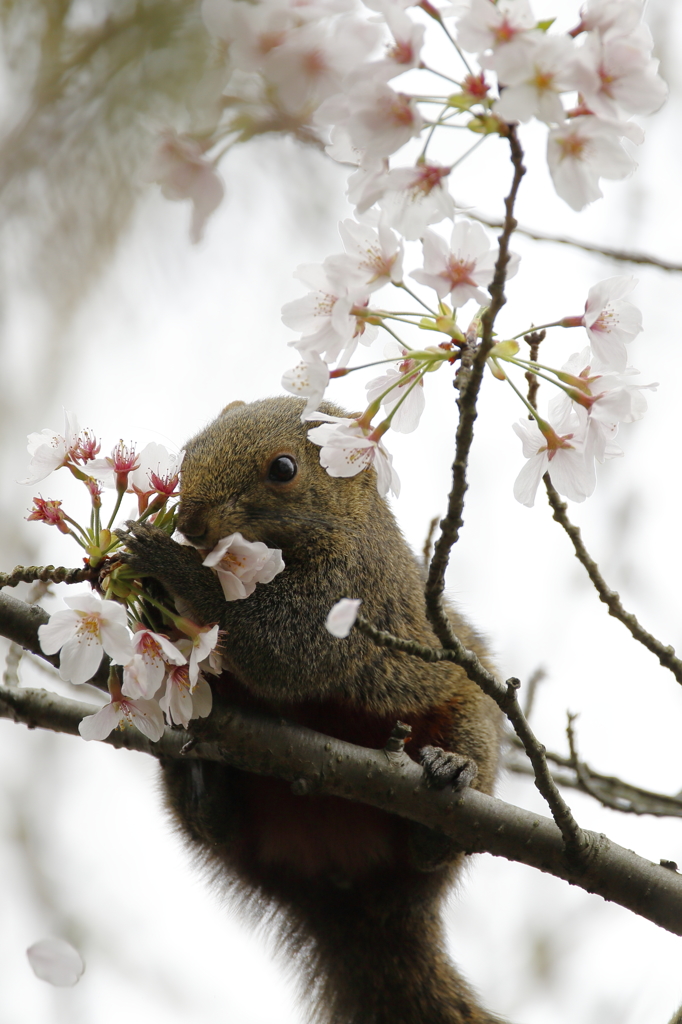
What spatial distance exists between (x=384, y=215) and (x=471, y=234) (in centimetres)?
25

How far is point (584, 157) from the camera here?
1611mm

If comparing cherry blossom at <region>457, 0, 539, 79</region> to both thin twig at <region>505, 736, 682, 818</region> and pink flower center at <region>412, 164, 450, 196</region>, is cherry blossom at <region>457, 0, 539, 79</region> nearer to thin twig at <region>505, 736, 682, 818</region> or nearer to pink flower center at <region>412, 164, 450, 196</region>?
pink flower center at <region>412, 164, 450, 196</region>

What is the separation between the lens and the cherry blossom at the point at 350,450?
229 cm

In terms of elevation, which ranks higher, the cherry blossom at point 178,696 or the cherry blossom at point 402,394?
the cherry blossom at point 402,394

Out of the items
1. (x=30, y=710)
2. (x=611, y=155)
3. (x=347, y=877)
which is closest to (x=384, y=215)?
(x=611, y=155)

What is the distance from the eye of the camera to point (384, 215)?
183 centimetres

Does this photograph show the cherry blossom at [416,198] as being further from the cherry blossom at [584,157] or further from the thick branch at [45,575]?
the thick branch at [45,575]

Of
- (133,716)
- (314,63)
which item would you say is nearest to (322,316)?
(314,63)

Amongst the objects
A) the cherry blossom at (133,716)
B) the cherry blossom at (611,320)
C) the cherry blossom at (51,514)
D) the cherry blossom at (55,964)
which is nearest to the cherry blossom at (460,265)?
the cherry blossom at (611,320)

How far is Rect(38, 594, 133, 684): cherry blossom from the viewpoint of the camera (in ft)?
7.09

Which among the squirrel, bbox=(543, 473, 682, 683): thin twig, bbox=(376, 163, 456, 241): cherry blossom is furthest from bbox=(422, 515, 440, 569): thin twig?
bbox=(376, 163, 456, 241): cherry blossom

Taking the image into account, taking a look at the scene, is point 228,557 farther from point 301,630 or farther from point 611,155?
point 611,155

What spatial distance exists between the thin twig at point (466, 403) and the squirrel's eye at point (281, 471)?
139 centimetres

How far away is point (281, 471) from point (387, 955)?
194 cm
